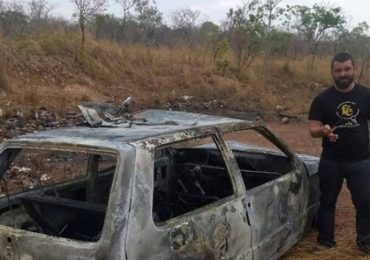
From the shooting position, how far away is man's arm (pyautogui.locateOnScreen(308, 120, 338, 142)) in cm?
387

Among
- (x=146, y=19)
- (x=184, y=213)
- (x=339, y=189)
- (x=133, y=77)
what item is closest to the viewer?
(x=184, y=213)

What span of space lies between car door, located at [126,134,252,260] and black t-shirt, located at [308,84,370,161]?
956 mm

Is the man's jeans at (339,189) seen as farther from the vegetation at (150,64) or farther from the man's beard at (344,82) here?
the vegetation at (150,64)

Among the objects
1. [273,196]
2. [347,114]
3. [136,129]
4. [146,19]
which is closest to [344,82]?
[347,114]

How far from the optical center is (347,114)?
4012 mm

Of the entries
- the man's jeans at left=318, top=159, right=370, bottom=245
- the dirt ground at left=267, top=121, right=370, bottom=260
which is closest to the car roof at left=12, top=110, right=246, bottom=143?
the man's jeans at left=318, top=159, right=370, bottom=245

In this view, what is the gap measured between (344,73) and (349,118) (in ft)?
1.16

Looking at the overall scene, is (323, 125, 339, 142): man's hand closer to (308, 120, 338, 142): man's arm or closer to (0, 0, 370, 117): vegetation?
(308, 120, 338, 142): man's arm

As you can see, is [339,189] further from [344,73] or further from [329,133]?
[344,73]

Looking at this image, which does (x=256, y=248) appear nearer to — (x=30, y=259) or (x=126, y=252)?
(x=126, y=252)

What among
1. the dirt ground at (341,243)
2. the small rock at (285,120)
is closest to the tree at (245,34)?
the small rock at (285,120)

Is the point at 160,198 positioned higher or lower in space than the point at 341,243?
higher

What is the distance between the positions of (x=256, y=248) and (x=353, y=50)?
80.0 feet

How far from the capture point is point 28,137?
295 centimetres
